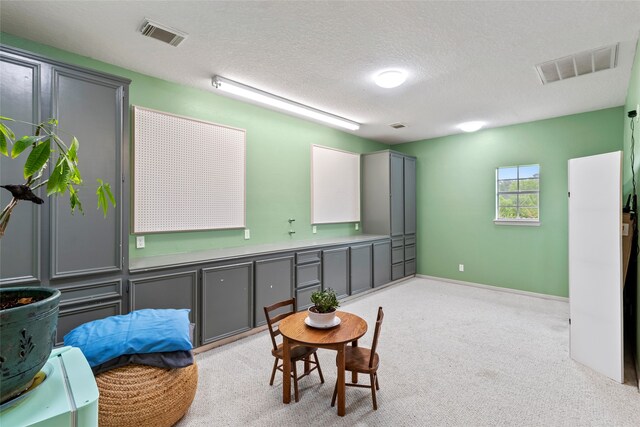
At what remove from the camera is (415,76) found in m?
3.35

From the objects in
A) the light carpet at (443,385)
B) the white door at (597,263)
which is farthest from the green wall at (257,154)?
the white door at (597,263)

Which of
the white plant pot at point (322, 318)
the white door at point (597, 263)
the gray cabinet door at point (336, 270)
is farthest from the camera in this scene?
the gray cabinet door at point (336, 270)

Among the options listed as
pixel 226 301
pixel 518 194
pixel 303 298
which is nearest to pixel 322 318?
pixel 226 301

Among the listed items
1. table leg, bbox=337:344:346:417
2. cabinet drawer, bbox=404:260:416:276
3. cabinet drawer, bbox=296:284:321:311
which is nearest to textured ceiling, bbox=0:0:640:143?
table leg, bbox=337:344:346:417

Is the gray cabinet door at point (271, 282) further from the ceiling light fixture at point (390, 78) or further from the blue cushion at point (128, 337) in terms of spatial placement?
the ceiling light fixture at point (390, 78)

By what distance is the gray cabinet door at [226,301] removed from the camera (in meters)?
3.17

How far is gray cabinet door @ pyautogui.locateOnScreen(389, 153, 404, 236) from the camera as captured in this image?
19.2 feet

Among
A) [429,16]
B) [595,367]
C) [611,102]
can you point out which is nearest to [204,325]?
[429,16]

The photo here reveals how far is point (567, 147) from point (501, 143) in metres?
0.94

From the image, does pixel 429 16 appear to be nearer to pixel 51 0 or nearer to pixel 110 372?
pixel 51 0

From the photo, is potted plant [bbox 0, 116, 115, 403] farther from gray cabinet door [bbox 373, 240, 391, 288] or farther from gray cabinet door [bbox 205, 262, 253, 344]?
gray cabinet door [bbox 373, 240, 391, 288]

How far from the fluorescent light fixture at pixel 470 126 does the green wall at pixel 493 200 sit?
0.39 meters

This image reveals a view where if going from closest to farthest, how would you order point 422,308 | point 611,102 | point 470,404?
1. point 470,404
2. point 611,102
3. point 422,308

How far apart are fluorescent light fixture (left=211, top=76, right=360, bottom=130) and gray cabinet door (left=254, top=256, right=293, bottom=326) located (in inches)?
79.8
